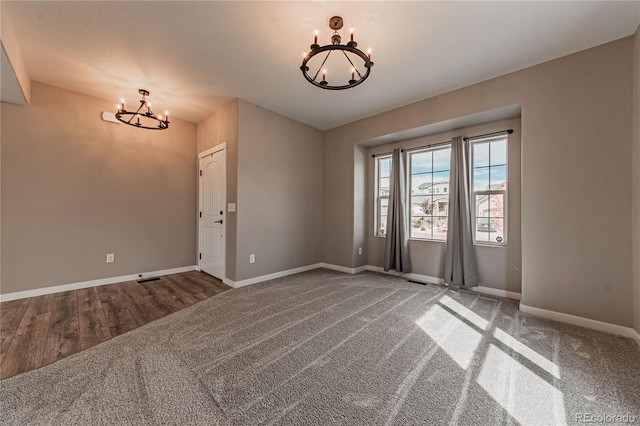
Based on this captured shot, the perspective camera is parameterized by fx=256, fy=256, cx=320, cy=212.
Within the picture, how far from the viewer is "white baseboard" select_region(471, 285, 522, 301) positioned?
10.8 ft

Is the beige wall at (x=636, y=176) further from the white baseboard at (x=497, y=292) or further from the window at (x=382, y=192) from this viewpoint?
the window at (x=382, y=192)

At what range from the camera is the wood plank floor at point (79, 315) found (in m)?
2.04

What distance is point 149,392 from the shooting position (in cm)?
158

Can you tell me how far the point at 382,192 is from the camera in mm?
4840

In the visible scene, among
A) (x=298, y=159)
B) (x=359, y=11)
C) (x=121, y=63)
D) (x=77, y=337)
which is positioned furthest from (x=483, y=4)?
(x=77, y=337)

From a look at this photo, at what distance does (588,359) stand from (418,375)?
1.40m

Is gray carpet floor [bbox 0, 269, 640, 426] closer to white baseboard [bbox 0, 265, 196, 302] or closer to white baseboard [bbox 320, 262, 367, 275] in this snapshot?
white baseboard [bbox 320, 262, 367, 275]

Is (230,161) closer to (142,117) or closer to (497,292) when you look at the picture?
(142,117)

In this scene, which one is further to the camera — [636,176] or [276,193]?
[276,193]

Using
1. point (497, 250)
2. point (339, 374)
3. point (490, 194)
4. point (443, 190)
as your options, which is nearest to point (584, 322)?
point (497, 250)

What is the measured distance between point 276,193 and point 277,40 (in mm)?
2309

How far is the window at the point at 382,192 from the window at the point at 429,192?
0.47 meters

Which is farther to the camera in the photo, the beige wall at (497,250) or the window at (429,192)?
the window at (429,192)

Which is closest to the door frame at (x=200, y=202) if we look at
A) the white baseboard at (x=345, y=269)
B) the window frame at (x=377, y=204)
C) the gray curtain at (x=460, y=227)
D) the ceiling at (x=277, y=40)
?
the ceiling at (x=277, y=40)
